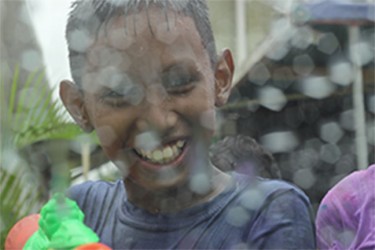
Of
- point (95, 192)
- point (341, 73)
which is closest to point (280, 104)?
point (341, 73)

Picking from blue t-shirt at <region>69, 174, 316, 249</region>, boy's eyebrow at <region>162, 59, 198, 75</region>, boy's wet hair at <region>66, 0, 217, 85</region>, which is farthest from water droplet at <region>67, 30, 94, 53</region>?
blue t-shirt at <region>69, 174, 316, 249</region>

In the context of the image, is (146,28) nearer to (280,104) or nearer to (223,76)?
(223,76)

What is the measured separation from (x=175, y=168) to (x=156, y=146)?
0.04 meters

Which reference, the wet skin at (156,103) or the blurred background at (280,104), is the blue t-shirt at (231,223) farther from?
the blurred background at (280,104)

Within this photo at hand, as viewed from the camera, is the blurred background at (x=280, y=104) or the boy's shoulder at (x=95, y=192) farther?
the blurred background at (x=280, y=104)

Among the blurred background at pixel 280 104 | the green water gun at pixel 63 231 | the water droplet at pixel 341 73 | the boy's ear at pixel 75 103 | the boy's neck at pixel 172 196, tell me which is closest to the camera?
the green water gun at pixel 63 231

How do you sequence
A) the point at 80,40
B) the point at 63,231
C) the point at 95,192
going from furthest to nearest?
1. the point at 95,192
2. the point at 80,40
3. the point at 63,231

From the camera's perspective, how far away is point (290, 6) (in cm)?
376

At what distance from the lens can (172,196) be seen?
1280 mm

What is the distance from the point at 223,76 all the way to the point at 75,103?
241 millimetres

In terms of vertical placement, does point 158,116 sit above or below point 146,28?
below

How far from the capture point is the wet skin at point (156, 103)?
3.96 ft

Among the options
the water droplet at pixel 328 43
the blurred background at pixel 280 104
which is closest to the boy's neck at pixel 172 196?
the blurred background at pixel 280 104

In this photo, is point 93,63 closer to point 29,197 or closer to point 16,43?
point 29,197
